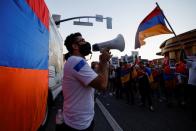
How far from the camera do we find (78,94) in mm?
2514

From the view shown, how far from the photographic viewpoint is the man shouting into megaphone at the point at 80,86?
7.99ft

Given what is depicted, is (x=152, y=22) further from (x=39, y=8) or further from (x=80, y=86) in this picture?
(x=80, y=86)

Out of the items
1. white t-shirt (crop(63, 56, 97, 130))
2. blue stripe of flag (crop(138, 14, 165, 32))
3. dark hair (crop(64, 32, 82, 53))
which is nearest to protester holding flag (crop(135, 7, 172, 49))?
blue stripe of flag (crop(138, 14, 165, 32))

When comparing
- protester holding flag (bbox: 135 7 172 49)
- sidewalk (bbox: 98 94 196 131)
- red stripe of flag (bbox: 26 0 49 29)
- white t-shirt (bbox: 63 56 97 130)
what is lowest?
sidewalk (bbox: 98 94 196 131)

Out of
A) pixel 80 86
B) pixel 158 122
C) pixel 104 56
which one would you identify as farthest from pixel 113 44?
pixel 158 122

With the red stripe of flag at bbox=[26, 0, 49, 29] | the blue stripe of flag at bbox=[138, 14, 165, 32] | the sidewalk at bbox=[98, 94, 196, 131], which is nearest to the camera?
the red stripe of flag at bbox=[26, 0, 49, 29]

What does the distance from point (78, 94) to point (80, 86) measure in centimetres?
8

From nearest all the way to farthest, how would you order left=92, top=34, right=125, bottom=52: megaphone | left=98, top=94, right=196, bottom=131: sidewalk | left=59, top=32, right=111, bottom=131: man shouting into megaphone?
left=59, top=32, right=111, bottom=131: man shouting into megaphone
left=92, top=34, right=125, bottom=52: megaphone
left=98, top=94, right=196, bottom=131: sidewalk

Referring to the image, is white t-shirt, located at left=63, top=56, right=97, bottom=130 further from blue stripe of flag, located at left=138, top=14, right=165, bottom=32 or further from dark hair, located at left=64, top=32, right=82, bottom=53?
blue stripe of flag, located at left=138, top=14, right=165, bottom=32

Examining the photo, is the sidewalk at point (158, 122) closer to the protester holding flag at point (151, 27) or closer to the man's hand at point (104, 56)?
the protester holding flag at point (151, 27)

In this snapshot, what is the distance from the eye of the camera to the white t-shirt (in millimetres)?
2453

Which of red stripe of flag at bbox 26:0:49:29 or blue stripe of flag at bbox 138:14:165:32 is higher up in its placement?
blue stripe of flag at bbox 138:14:165:32

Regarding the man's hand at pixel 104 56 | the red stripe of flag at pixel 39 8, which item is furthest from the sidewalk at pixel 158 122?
the man's hand at pixel 104 56

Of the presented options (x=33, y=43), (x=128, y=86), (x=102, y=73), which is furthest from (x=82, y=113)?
(x=128, y=86)
